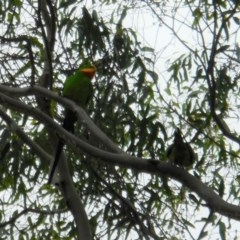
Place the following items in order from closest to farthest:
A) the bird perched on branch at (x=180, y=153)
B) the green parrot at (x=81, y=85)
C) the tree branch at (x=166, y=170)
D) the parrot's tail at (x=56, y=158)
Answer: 1. the tree branch at (x=166, y=170)
2. the bird perched on branch at (x=180, y=153)
3. the parrot's tail at (x=56, y=158)
4. the green parrot at (x=81, y=85)

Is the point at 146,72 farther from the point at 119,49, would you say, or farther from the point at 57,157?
the point at 57,157

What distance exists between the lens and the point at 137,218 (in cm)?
300

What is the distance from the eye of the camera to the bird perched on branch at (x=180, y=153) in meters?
2.21

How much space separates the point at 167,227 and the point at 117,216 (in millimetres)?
288

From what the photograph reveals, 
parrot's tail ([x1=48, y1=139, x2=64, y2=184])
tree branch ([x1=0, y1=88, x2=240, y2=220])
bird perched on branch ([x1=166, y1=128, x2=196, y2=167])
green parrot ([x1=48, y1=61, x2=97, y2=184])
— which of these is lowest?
tree branch ([x1=0, y1=88, x2=240, y2=220])

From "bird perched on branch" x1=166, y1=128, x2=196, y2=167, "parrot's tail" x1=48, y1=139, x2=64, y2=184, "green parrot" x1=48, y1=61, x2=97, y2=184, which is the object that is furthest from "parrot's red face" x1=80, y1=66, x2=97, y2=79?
"bird perched on branch" x1=166, y1=128, x2=196, y2=167

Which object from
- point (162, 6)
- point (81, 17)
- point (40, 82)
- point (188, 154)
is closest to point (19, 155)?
point (40, 82)

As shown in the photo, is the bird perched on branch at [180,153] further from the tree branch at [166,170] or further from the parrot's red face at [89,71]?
the parrot's red face at [89,71]

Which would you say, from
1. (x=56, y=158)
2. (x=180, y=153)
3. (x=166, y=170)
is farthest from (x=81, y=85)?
(x=166, y=170)

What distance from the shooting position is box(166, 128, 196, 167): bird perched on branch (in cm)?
221

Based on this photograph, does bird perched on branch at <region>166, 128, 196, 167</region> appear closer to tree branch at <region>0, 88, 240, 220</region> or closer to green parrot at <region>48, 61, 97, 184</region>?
tree branch at <region>0, 88, 240, 220</region>

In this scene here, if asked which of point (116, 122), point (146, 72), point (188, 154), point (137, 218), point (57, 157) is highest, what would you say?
point (146, 72)

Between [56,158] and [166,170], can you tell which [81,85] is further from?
[166,170]

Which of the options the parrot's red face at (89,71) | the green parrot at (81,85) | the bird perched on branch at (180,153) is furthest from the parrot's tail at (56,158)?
the bird perched on branch at (180,153)
